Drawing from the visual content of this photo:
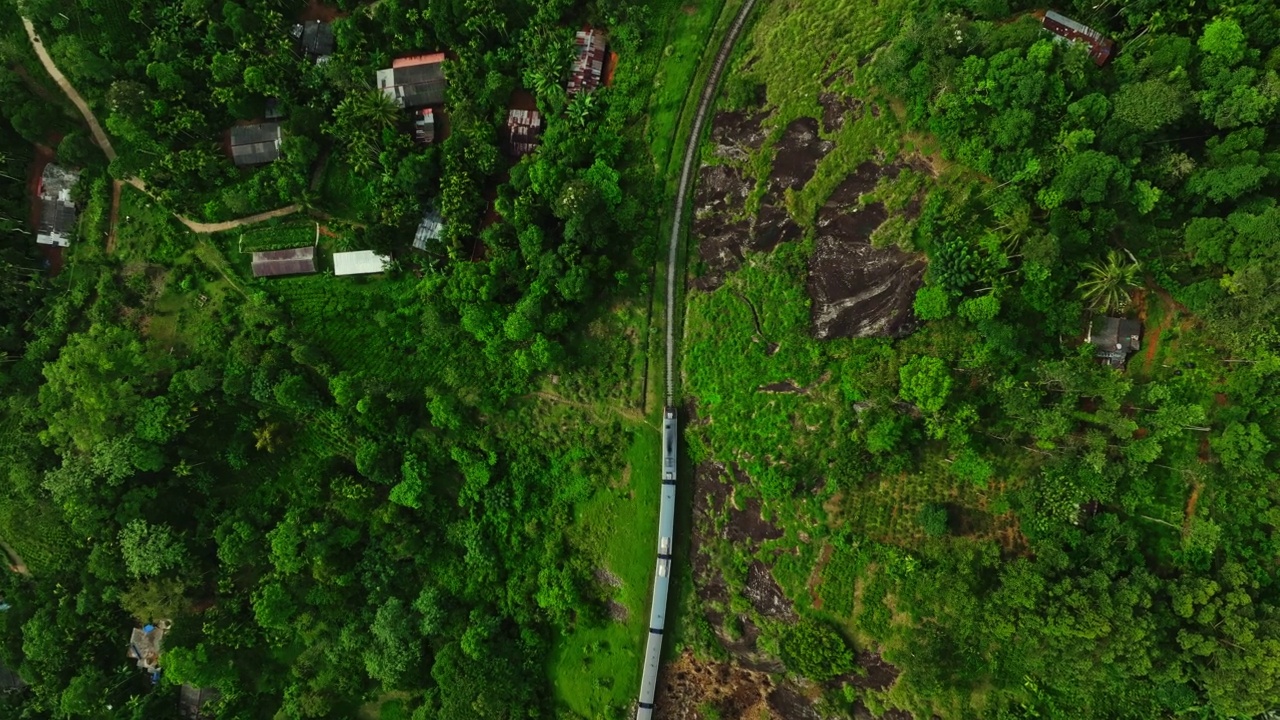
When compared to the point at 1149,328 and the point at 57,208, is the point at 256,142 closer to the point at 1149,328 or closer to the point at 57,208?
the point at 57,208

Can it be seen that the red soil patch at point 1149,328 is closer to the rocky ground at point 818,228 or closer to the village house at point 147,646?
the rocky ground at point 818,228

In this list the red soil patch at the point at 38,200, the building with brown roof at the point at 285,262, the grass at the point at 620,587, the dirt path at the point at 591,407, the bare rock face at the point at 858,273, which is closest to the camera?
the bare rock face at the point at 858,273

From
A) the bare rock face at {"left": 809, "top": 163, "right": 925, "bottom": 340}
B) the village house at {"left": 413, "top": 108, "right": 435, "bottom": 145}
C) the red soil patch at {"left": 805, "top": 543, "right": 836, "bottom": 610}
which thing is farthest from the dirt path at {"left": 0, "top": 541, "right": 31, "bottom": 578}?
the bare rock face at {"left": 809, "top": 163, "right": 925, "bottom": 340}

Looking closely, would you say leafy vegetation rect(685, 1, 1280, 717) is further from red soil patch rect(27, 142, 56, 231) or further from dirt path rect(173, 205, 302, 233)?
red soil patch rect(27, 142, 56, 231)

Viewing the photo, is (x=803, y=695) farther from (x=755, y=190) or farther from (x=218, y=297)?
(x=218, y=297)

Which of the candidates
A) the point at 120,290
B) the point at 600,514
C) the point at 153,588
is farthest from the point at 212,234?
the point at 600,514

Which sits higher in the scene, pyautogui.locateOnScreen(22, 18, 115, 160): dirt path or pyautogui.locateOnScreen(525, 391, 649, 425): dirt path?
pyautogui.locateOnScreen(22, 18, 115, 160): dirt path

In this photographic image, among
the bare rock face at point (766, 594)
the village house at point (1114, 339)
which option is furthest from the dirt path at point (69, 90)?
the village house at point (1114, 339)
